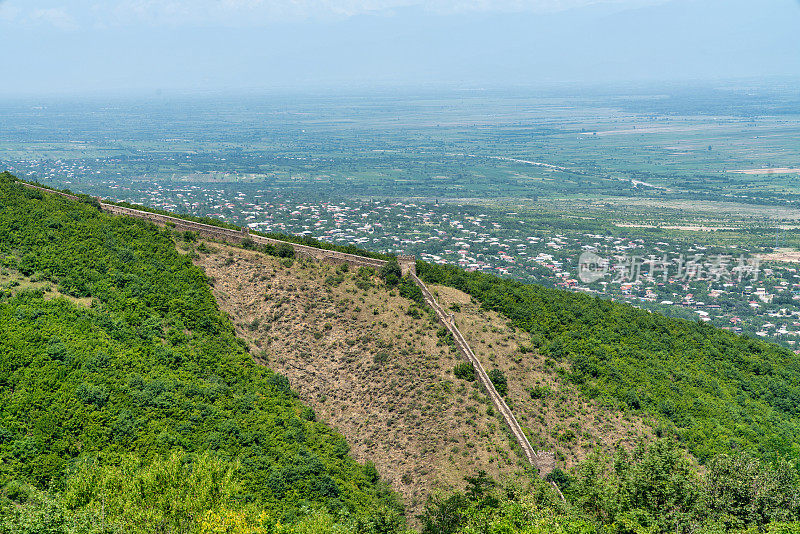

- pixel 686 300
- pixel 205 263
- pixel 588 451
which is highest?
pixel 205 263

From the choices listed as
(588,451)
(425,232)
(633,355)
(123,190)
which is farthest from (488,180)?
(588,451)

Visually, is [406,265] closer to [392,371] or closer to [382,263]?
[382,263]

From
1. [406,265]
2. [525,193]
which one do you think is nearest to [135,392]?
[406,265]

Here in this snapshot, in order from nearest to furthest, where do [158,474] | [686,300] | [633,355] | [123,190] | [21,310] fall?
[158,474] < [21,310] < [633,355] < [686,300] < [123,190]

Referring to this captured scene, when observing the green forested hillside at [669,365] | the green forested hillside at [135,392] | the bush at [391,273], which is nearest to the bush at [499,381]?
the green forested hillside at [669,365]

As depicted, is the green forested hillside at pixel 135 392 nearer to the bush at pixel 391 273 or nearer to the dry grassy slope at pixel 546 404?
the dry grassy slope at pixel 546 404

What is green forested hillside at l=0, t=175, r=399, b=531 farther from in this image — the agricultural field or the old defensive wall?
the agricultural field

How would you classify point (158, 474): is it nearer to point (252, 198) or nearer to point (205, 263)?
point (205, 263)
